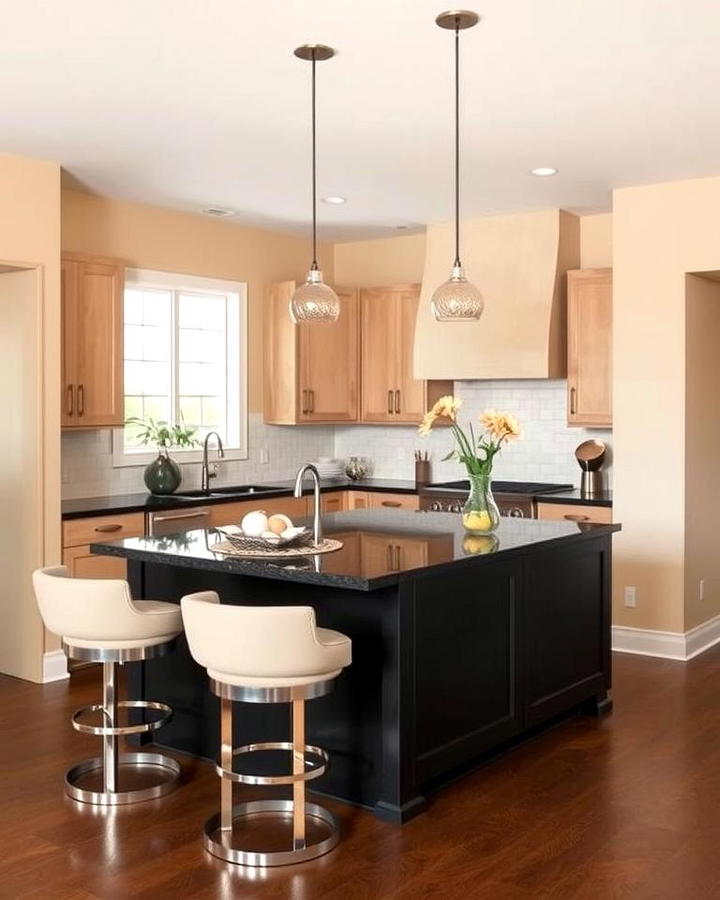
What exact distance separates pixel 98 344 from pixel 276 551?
2.76 meters

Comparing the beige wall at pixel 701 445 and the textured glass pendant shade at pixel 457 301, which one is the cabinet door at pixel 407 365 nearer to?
the beige wall at pixel 701 445

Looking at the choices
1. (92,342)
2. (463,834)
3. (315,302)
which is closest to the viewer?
(463,834)

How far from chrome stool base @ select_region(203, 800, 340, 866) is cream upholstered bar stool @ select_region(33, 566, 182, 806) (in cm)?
42

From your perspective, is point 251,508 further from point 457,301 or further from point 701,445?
point 457,301

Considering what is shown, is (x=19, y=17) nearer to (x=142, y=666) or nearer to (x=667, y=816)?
(x=142, y=666)

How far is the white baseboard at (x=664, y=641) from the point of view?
6.50 meters

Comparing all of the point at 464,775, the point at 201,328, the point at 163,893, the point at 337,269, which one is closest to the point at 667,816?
the point at 464,775

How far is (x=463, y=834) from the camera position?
382cm

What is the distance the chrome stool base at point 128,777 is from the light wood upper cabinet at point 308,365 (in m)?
3.76

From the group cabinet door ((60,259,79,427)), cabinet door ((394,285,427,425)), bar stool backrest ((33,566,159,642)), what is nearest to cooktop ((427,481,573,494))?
cabinet door ((394,285,427,425))

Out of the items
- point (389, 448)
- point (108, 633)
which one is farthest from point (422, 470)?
point (108, 633)

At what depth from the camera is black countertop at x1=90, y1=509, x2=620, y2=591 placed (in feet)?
12.6

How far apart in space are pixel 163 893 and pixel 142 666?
152cm

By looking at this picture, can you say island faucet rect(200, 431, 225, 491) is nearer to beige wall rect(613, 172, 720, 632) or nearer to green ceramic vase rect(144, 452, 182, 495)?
green ceramic vase rect(144, 452, 182, 495)
